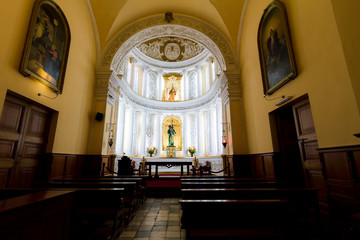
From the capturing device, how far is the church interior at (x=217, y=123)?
6.74 ft

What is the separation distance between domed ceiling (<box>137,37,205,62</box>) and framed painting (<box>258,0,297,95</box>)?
8.02 meters

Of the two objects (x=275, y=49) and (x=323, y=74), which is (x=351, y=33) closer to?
A: (x=323, y=74)

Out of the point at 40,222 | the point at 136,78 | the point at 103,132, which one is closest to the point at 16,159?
the point at 103,132

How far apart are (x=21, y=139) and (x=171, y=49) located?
11.7 meters

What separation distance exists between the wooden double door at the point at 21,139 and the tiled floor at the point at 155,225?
3.11 metres

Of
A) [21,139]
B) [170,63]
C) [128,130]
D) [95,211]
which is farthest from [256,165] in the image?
[170,63]

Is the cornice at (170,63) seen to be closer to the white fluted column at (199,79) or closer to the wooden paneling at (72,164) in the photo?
the white fluted column at (199,79)

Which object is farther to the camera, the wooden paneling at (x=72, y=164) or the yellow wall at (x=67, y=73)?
the wooden paneling at (x=72, y=164)

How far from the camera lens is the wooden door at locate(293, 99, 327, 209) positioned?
372 cm

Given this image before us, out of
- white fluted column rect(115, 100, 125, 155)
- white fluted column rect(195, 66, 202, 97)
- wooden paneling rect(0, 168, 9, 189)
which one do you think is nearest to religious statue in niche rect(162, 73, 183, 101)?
white fluted column rect(195, 66, 202, 97)

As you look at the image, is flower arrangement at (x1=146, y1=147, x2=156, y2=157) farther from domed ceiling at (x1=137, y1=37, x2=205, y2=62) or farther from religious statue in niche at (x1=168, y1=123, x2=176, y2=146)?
domed ceiling at (x1=137, y1=37, x2=205, y2=62)

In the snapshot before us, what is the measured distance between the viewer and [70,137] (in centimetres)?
576

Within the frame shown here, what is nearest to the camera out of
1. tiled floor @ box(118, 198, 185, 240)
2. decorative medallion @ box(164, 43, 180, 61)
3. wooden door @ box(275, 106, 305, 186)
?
tiled floor @ box(118, 198, 185, 240)

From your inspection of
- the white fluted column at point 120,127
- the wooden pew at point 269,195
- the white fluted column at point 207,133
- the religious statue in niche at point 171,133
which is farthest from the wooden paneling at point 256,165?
the religious statue in niche at point 171,133
